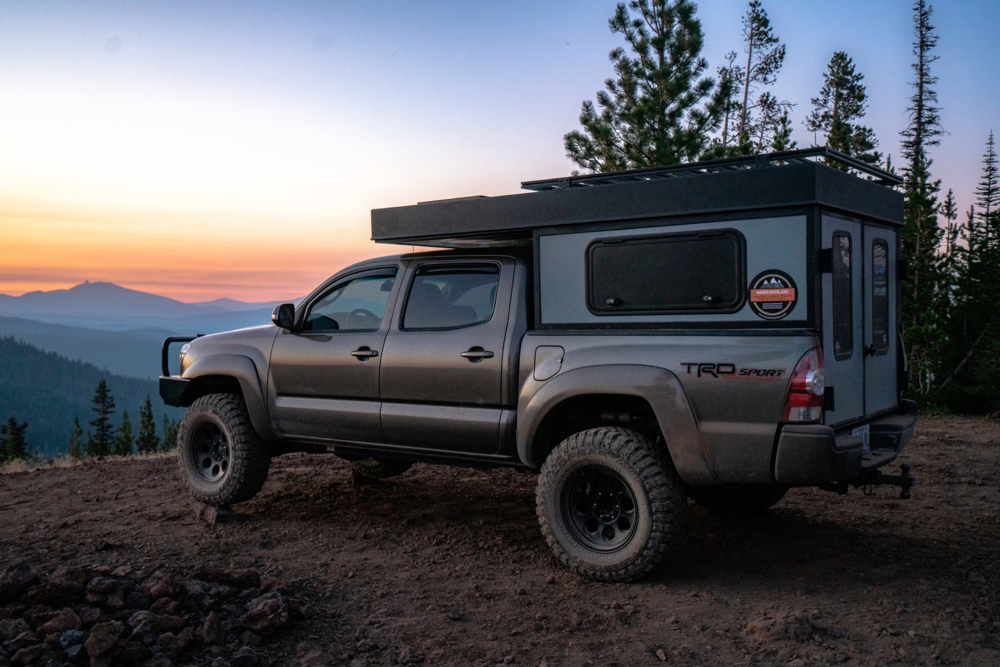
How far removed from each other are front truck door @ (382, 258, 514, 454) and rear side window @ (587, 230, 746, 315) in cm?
71

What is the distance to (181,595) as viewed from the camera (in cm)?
425

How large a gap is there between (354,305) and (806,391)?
339 cm

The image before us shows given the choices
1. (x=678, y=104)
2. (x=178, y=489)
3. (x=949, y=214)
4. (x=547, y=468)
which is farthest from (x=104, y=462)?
(x=949, y=214)

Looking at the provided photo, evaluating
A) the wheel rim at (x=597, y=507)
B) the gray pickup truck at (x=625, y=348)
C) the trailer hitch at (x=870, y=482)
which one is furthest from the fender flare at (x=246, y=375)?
the trailer hitch at (x=870, y=482)

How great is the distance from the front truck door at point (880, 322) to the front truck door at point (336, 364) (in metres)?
3.24

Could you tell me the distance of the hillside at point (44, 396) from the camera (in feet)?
534

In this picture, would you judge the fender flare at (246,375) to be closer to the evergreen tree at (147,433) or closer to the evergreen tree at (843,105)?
the evergreen tree at (843,105)

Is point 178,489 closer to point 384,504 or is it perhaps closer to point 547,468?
point 384,504

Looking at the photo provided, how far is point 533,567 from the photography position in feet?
17.1

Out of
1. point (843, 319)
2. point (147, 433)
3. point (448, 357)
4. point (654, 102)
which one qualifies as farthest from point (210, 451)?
point (147, 433)

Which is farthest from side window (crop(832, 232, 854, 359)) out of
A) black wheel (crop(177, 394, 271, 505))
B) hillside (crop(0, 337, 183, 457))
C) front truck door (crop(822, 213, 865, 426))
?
hillside (crop(0, 337, 183, 457))

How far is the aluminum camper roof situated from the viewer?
442 cm

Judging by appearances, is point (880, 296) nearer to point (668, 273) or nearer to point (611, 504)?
point (668, 273)

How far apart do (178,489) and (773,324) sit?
5.67 m
